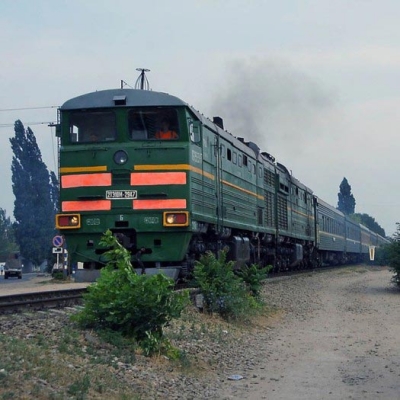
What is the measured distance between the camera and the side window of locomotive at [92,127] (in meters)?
15.1

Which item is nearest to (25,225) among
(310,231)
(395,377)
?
(310,231)

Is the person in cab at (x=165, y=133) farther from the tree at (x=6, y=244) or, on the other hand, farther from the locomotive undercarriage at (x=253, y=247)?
the tree at (x=6, y=244)

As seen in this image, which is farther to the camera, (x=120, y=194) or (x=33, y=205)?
(x=33, y=205)

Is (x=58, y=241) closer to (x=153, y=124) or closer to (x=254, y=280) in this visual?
(x=254, y=280)

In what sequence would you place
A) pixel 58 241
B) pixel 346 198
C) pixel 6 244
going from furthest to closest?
1. pixel 346 198
2. pixel 6 244
3. pixel 58 241

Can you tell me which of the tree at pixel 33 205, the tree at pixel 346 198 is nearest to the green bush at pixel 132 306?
the tree at pixel 33 205

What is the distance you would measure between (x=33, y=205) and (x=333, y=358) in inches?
2114

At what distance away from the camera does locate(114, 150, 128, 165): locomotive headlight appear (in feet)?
48.3

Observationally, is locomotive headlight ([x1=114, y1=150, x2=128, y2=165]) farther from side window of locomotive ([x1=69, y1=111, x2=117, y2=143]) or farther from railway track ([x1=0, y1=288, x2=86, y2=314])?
railway track ([x1=0, y1=288, x2=86, y2=314])

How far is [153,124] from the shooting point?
49.5 feet

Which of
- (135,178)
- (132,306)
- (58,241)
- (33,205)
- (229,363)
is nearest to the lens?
(132,306)

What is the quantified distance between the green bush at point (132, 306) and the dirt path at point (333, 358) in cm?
121

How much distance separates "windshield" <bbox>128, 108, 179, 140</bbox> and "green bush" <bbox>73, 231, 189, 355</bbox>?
521 cm

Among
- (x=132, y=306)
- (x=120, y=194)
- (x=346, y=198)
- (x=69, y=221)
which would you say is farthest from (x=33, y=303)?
(x=346, y=198)
